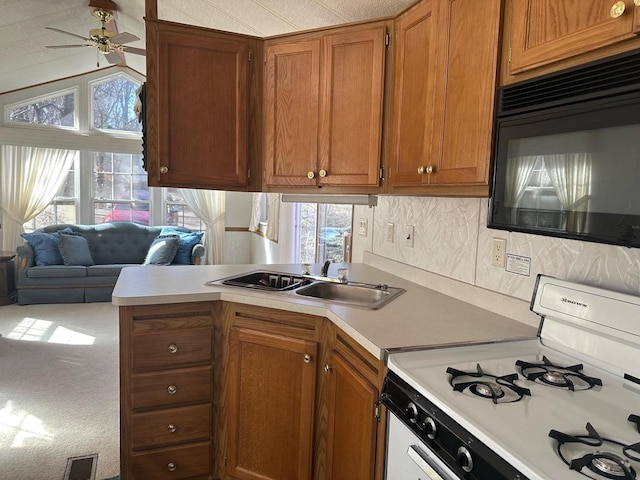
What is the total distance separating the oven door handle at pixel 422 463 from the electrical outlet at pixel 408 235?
135cm

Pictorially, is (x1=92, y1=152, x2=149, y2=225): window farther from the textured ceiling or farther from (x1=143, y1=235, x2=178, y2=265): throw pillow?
the textured ceiling

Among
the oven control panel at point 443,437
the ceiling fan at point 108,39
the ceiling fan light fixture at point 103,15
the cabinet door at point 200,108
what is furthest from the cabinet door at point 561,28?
the ceiling fan light fixture at point 103,15

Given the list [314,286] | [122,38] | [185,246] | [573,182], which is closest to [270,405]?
[314,286]

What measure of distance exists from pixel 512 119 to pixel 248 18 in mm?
2471

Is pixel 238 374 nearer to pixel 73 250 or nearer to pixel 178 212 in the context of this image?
pixel 73 250

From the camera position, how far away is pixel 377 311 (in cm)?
174

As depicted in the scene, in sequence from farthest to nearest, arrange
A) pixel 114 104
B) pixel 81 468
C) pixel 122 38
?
pixel 114 104, pixel 122 38, pixel 81 468

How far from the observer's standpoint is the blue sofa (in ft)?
17.0

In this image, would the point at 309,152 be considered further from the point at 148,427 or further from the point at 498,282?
the point at 148,427

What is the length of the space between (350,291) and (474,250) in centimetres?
66

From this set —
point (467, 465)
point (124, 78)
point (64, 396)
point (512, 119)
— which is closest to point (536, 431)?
point (467, 465)

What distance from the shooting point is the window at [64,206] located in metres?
6.12

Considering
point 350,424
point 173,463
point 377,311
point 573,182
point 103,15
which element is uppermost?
point 103,15

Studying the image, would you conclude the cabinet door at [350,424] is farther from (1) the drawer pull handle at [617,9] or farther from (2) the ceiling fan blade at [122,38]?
(2) the ceiling fan blade at [122,38]
